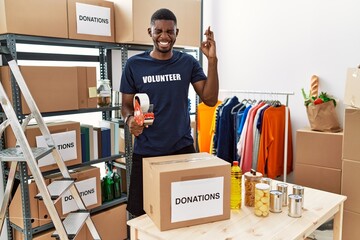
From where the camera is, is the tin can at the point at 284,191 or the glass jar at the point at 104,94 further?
the glass jar at the point at 104,94

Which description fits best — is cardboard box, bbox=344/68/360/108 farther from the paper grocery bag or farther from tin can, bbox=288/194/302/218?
tin can, bbox=288/194/302/218

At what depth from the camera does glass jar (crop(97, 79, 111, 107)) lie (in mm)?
2667

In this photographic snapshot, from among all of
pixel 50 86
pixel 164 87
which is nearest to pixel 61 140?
pixel 50 86

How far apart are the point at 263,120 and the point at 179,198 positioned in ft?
6.12

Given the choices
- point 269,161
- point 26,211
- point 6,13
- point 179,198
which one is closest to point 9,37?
point 6,13

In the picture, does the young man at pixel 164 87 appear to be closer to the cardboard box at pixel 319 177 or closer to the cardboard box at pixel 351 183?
the cardboard box at pixel 351 183

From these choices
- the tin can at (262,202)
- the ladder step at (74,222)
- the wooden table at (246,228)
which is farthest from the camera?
the ladder step at (74,222)

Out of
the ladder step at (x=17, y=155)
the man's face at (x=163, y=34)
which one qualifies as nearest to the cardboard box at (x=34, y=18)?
the ladder step at (x=17, y=155)

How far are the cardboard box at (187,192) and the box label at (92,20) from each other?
1461mm

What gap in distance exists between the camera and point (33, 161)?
1.65m

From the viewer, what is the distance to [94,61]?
2.98 m

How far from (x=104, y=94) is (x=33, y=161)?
111 centimetres

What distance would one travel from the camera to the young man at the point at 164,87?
5.59 feet

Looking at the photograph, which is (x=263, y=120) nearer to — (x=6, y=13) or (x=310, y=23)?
(x=310, y=23)
